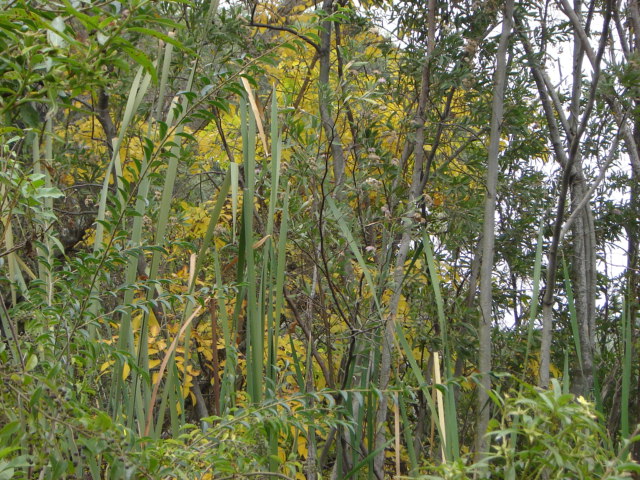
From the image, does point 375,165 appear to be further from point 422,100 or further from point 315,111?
point 315,111

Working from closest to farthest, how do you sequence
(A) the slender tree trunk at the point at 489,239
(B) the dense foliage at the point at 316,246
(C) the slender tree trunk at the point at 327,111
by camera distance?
1. (B) the dense foliage at the point at 316,246
2. (A) the slender tree trunk at the point at 489,239
3. (C) the slender tree trunk at the point at 327,111

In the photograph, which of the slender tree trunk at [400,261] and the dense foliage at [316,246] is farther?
the slender tree trunk at [400,261]

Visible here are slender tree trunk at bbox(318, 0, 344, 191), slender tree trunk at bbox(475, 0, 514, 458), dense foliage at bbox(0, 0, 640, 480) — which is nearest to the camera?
dense foliage at bbox(0, 0, 640, 480)

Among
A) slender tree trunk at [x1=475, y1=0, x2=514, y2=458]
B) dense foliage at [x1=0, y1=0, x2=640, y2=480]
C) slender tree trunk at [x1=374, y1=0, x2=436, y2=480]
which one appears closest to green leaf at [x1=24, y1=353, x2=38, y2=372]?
dense foliage at [x1=0, y1=0, x2=640, y2=480]

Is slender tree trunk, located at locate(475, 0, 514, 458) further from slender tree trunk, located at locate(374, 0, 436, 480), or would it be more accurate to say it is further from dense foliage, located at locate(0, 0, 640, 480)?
slender tree trunk, located at locate(374, 0, 436, 480)

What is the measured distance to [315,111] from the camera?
3389 millimetres

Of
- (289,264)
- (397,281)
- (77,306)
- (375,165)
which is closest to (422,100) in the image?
(375,165)

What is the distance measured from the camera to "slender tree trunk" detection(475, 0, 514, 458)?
2.19m

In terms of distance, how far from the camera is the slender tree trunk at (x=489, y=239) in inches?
86.1

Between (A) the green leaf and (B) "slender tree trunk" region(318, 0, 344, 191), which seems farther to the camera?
(B) "slender tree trunk" region(318, 0, 344, 191)

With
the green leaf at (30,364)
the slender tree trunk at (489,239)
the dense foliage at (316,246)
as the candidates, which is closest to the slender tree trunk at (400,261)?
the dense foliage at (316,246)

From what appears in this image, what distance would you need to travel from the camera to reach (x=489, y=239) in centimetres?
237

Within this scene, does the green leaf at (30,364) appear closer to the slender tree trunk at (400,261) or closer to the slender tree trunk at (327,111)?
the slender tree trunk at (400,261)

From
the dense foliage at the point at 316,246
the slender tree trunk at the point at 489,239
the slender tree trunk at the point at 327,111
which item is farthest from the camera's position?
the slender tree trunk at the point at 327,111
